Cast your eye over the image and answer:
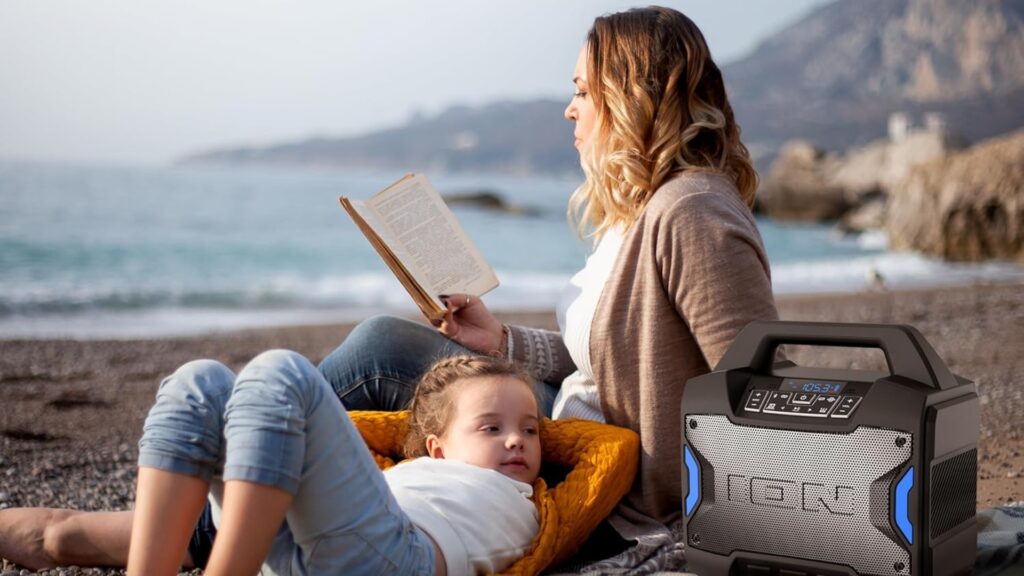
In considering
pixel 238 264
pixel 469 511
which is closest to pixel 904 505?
pixel 469 511

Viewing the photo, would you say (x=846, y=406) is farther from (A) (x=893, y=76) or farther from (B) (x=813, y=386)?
(A) (x=893, y=76)

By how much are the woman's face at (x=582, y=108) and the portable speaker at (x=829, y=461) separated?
2.44 ft

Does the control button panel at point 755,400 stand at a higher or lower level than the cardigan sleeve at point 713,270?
lower

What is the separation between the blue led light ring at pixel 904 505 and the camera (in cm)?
184

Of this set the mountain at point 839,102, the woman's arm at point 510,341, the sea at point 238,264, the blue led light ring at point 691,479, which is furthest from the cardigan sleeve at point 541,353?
the mountain at point 839,102

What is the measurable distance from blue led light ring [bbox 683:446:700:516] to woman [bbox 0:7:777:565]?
0.26 metres

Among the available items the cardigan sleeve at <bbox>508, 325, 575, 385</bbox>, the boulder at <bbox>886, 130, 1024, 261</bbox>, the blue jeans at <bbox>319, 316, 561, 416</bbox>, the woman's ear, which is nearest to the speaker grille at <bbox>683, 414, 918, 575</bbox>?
the woman's ear

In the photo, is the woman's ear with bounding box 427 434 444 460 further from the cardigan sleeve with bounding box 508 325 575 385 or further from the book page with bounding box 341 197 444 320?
the cardigan sleeve with bounding box 508 325 575 385

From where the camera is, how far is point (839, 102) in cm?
6425

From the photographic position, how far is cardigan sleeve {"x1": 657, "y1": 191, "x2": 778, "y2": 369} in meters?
2.24

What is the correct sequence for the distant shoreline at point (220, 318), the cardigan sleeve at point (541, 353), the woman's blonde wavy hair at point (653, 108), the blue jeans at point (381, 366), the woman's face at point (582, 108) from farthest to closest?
the distant shoreline at point (220, 318) < the cardigan sleeve at point (541, 353) < the blue jeans at point (381, 366) < the woman's face at point (582, 108) < the woman's blonde wavy hair at point (653, 108)

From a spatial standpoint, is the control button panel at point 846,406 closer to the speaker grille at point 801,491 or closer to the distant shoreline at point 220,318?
the speaker grille at point 801,491

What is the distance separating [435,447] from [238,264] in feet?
46.5

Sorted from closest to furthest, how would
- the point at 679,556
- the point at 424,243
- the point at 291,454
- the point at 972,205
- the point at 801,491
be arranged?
the point at 291,454 → the point at 801,491 → the point at 679,556 → the point at 424,243 → the point at 972,205
